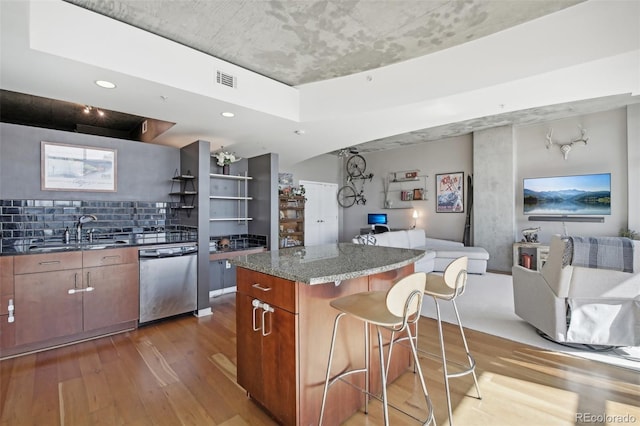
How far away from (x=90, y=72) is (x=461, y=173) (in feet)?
22.3

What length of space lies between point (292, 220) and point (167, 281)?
347 cm

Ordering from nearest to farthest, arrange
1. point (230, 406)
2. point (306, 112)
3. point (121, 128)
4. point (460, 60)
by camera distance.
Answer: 1. point (230, 406)
2. point (460, 60)
3. point (306, 112)
4. point (121, 128)

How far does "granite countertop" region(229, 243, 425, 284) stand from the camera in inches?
60.0

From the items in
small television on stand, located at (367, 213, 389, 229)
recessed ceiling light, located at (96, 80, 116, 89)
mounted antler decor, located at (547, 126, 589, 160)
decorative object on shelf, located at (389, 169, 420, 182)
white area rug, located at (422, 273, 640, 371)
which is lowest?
white area rug, located at (422, 273, 640, 371)

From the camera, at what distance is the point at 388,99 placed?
3121mm

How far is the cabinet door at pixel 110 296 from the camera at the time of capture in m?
2.88

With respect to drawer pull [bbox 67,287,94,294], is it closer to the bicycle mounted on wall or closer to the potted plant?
the potted plant

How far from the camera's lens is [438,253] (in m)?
5.69

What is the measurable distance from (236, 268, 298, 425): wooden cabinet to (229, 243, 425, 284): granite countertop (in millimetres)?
79

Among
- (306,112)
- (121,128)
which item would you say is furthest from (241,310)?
(121,128)

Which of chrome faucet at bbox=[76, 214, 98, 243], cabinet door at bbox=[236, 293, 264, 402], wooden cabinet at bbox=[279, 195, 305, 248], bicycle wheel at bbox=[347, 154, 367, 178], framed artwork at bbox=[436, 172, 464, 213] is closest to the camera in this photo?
cabinet door at bbox=[236, 293, 264, 402]

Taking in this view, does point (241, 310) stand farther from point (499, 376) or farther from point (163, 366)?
point (499, 376)

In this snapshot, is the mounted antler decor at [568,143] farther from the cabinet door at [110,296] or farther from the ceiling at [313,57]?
the cabinet door at [110,296]

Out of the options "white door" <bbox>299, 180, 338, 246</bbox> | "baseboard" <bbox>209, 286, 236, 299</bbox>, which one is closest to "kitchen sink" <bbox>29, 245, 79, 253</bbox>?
"baseboard" <bbox>209, 286, 236, 299</bbox>
